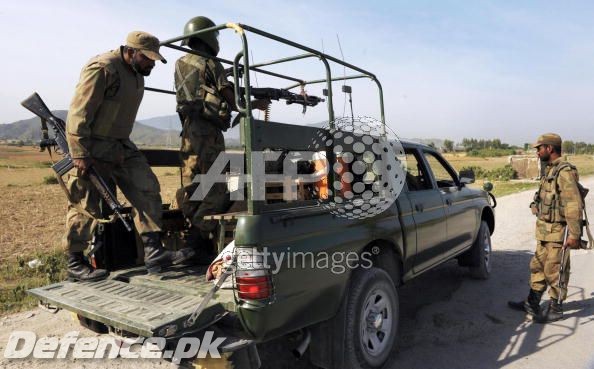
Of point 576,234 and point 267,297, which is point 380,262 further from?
point 576,234

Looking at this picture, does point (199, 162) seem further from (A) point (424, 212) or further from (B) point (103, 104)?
(A) point (424, 212)

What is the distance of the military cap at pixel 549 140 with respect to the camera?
4.72m

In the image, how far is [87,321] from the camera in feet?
10.4

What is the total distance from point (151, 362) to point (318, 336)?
145 cm

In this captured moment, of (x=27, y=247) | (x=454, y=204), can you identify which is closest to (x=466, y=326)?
(x=454, y=204)

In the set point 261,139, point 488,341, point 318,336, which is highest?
point 261,139

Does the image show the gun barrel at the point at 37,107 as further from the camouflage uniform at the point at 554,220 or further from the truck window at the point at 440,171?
the camouflage uniform at the point at 554,220

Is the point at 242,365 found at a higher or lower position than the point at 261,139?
lower

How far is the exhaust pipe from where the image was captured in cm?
306

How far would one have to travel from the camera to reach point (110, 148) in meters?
3.64

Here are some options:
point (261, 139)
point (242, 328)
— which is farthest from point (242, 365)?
point (261, 139)

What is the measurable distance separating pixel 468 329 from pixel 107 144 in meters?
3.57
